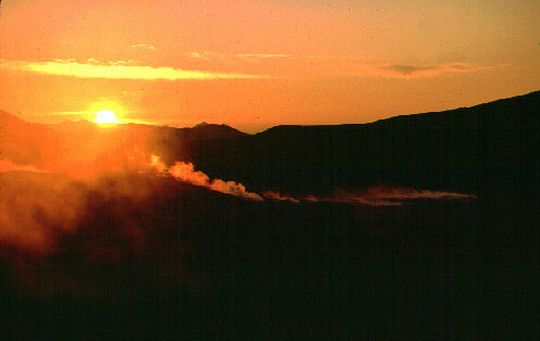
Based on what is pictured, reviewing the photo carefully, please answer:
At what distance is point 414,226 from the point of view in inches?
2876

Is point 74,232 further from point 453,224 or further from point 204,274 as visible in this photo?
point 453,224

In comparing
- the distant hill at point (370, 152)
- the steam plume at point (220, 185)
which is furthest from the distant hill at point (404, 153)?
the steam plume at point (220, 185)

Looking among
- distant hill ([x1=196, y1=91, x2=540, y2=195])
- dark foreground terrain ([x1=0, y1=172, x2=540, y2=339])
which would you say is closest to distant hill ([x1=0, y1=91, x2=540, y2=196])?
distant hill ([x1=196, y1=91, x2=540, y2=195])

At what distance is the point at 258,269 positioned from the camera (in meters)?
55.6

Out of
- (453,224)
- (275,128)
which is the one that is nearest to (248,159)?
(275,128)

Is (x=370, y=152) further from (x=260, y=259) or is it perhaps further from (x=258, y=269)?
(x=258, y=269)

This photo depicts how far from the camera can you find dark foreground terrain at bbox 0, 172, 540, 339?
41.7m

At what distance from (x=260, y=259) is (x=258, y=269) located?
3.12 metres

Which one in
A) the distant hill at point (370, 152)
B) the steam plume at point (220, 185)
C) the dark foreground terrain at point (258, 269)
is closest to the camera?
the dark foreground terrain at point (258, 269)

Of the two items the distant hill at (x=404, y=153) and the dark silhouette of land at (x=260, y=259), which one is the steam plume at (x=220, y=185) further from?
the distant hill at (x=404, y=153)

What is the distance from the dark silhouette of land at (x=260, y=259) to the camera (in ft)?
138

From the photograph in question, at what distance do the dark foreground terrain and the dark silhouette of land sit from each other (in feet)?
0.56

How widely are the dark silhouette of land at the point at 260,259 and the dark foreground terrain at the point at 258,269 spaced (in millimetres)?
170

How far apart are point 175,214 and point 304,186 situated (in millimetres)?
37575
